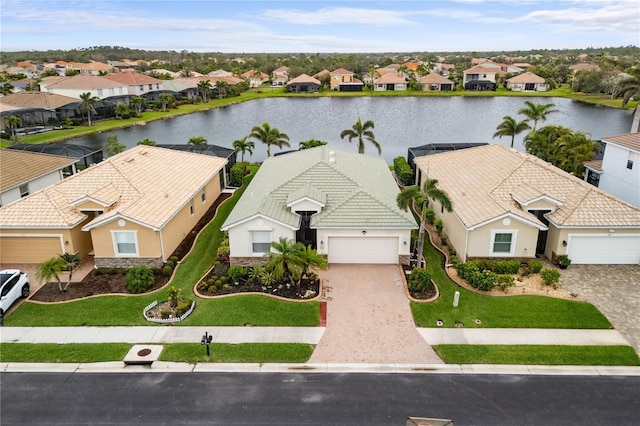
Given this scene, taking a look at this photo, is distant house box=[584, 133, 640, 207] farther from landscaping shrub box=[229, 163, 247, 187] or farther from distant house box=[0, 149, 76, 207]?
distant house box=[0, 149, 76, 207]

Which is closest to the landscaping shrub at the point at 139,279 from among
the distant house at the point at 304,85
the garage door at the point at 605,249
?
the garage door at the point at 605,249

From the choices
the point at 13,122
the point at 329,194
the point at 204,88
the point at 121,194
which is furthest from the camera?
the point at 204,88

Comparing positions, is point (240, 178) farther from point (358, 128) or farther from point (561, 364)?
point (561, 364)

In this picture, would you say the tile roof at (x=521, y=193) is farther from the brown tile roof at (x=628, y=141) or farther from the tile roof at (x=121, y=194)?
the tile roof at (x=121, y=194)

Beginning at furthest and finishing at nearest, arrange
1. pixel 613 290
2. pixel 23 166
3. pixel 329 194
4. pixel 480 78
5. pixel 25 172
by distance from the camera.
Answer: pixel 480 78 < pixel 23 166 < pixel 25 172 < pixel 329 194 < pixel 613 290

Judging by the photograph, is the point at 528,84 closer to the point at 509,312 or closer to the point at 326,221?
the point at 326,221

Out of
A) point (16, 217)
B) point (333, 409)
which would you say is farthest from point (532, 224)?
point (16, 217)

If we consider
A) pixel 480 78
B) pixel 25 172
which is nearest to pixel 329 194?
pixel 25 172

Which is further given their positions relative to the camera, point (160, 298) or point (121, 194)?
point (121, 194)
